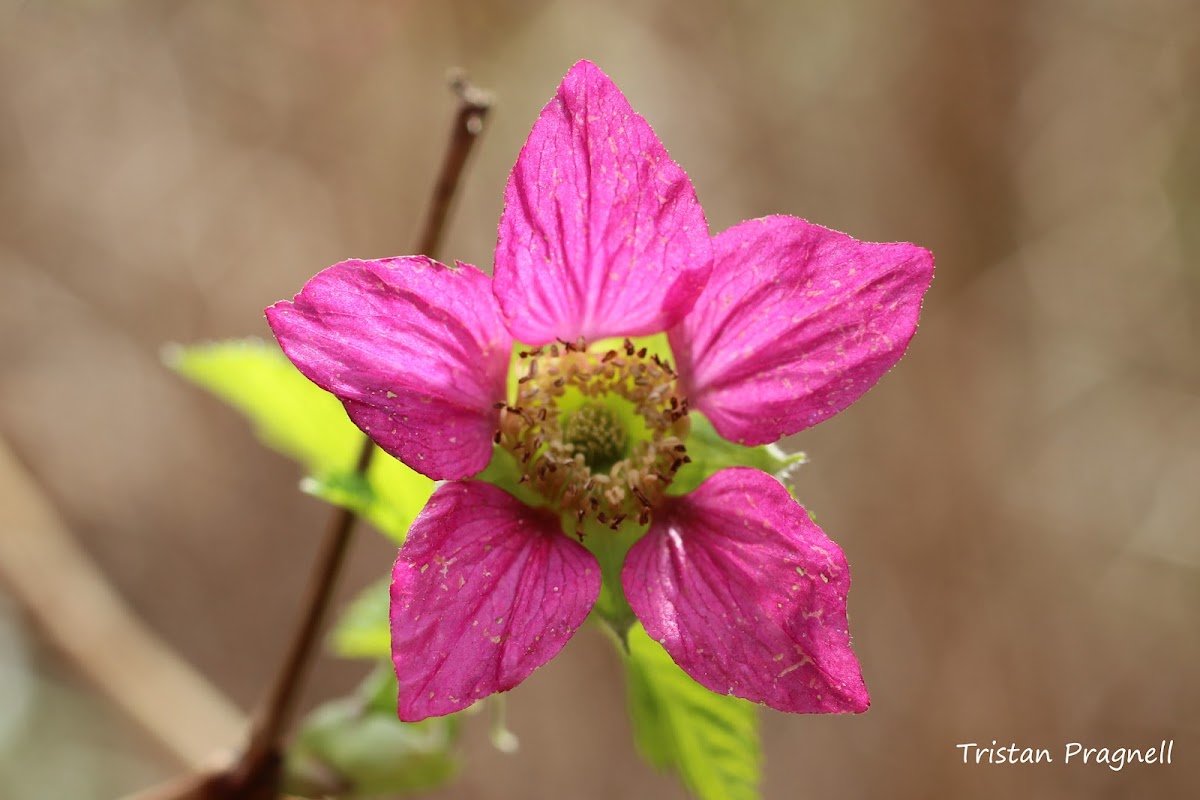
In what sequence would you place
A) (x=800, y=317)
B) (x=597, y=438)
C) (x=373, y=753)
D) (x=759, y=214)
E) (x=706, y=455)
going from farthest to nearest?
(x=759, y=214)
(x=373, y=753)
(x=597, y=438)
(x=706, y=455)
(x=800, y=317)

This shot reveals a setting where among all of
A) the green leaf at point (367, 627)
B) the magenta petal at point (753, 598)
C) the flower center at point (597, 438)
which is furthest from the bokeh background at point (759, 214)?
the magenta petal at point (753, 598)

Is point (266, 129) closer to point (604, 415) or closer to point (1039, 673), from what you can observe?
point (604, 415)

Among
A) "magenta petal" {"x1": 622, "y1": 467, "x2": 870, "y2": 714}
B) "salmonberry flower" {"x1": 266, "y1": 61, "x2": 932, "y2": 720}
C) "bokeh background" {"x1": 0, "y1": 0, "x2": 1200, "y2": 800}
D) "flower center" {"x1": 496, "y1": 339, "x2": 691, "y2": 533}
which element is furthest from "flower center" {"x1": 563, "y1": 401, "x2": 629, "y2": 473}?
"bokeh background" {"x1": 0, "y1": 0, "x2": 1200, "y2": 800}

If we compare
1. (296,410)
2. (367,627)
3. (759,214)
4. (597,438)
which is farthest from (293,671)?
(759,214)

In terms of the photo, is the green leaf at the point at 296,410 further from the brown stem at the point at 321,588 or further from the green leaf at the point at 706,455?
the green leaf at the point at 706,455

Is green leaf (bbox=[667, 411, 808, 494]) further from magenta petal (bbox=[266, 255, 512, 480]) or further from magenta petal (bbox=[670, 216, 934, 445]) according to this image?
magenta petal (bbox=[266, 255, 512, 480])

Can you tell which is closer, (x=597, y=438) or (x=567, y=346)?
(x=567, y=346)

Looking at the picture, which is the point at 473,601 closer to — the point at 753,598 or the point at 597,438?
the point at 753,598
